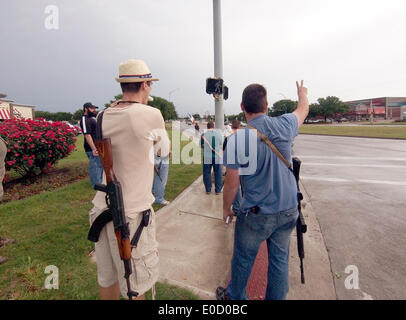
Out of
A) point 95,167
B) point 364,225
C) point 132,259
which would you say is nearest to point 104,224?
point 132,259

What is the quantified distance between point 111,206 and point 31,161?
6124 mm

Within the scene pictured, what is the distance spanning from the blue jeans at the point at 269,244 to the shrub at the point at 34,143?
6.19 metres

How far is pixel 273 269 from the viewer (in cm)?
204

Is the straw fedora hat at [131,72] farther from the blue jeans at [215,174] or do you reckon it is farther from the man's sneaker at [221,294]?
the blue jeans at [215,174]

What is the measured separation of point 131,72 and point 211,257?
2.55 m

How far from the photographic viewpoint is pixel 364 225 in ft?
13.6

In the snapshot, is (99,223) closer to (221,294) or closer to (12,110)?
(221,294)

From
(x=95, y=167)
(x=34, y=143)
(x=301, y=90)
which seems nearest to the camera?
(x=301, y=90)

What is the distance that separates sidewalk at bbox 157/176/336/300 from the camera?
102 inches

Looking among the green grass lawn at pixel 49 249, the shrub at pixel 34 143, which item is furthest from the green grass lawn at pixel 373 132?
the green grass lawn at pixel 49 249

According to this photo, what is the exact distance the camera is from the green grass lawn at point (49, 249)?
96.6 inches

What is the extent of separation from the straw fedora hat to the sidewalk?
2198mm

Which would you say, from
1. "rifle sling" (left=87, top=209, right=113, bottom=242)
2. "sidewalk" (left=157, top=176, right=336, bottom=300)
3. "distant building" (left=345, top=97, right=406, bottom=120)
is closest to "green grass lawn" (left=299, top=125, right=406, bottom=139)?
"sidewalk" (left=157, top=176, right=336, bottom=300)
